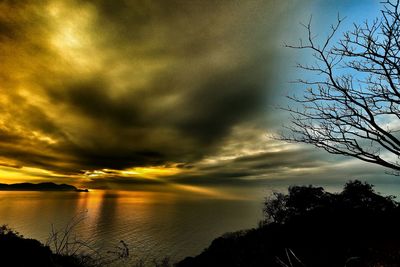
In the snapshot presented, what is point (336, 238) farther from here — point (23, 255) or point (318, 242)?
point (23, 255)

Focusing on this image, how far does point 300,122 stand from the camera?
9.25 meters

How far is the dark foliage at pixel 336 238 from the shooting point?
10859 mm

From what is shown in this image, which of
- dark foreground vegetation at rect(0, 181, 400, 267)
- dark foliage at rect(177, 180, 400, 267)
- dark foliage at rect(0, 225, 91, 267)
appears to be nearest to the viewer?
dark foliage at rect(0, 225, 91, 267)

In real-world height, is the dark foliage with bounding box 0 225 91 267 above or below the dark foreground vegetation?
above

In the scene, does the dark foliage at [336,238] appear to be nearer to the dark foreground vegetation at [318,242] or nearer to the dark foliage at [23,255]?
the dark foreground vegetation at [318,242]

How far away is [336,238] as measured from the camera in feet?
48.1

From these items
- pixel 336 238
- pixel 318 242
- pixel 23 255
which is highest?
pixel 23 255

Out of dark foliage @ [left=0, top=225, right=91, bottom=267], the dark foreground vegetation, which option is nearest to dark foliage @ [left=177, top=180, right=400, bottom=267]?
the dark foreground vegetation

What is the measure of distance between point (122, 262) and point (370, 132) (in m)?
41.0

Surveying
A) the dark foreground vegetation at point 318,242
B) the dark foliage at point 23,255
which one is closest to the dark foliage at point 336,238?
the dark foreground vegetation at point 318,242

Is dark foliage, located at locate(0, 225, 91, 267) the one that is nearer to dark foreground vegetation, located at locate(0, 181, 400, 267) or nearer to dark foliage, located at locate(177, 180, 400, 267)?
dark foreground vegetation, located at locate(0, 181, 400, 267)

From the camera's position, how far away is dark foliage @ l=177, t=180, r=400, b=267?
10.9m

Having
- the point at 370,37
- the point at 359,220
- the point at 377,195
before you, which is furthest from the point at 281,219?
the point at 370,37

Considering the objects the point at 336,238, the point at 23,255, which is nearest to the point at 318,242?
the point at 336,238
